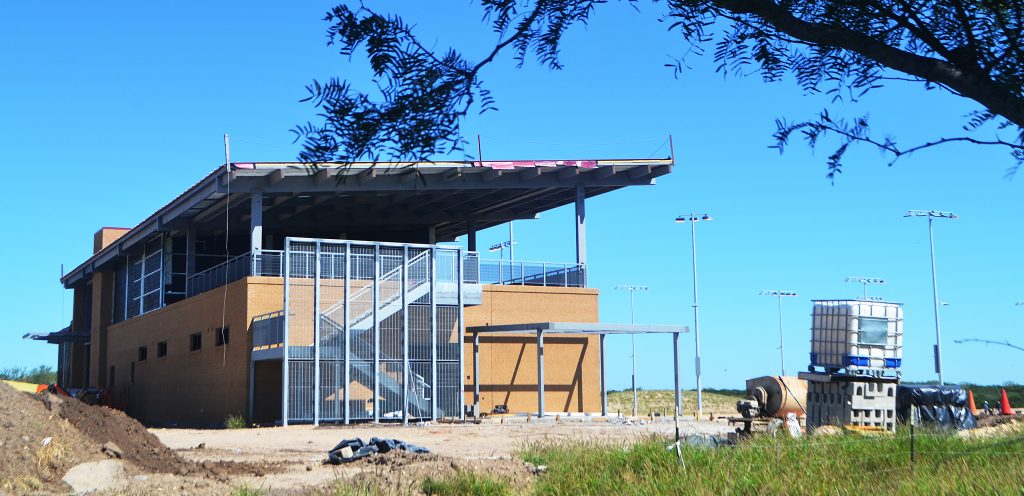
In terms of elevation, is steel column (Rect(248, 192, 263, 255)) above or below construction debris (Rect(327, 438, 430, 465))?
above

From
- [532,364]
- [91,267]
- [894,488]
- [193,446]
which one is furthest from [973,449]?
[91,267]

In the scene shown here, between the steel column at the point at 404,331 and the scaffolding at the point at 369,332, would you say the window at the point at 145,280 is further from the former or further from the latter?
the steel column at the point at 404,331

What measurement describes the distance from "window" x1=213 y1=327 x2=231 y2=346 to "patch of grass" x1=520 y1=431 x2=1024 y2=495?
2318cm

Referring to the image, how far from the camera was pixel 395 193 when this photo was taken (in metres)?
38.4

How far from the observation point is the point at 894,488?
9594 millimetres

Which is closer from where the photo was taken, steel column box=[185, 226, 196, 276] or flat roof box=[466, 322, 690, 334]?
flat roof box=[466, 322, 690, 334]

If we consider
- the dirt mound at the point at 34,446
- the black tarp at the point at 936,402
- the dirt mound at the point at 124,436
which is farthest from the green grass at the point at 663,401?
the dirt mound at the point at 34,446

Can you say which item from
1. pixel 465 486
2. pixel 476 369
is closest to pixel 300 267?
pixel 476 369

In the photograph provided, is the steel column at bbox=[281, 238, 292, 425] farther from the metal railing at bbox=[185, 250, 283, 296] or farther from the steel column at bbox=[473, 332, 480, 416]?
the steel column at bbox=[473, 332, 480, 416]

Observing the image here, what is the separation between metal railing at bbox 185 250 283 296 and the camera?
33.5m

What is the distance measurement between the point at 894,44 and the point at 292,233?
130 feet

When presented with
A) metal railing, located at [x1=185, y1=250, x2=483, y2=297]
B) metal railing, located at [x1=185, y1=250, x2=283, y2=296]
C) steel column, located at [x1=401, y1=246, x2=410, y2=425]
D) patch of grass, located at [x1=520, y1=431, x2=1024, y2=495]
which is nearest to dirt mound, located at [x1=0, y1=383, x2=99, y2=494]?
patch of grass, located at [x1=520, y1=431, x2=1024, y2=495]

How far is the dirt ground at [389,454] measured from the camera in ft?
45.6

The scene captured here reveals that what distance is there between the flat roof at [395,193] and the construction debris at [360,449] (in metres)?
13.9
